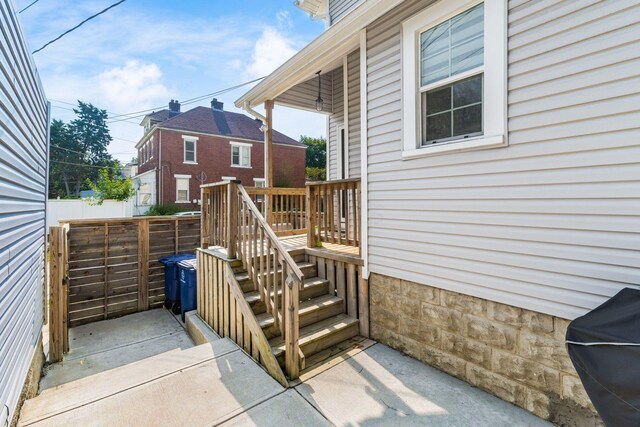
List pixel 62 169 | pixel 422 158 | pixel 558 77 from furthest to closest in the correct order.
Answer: pixel 62 169 < pixel 422 158 < pixel 558 77

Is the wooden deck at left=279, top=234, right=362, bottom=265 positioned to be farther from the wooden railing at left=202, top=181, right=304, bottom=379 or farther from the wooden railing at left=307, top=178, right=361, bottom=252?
the wooden railing at left=202, top=181, right=304, bottom=379

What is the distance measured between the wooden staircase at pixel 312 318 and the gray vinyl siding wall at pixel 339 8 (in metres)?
5.18

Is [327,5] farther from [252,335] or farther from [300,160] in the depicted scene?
[300,160]

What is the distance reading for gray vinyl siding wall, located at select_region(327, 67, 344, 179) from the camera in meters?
6.63

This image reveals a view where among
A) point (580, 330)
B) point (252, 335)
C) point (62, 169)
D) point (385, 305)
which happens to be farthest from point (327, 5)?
point (62, 169)

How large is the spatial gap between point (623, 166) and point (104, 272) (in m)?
7.33

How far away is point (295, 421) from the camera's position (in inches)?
95.0

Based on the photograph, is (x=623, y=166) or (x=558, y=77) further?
(x=558, y=77)

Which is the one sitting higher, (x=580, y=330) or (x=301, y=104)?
(x=301, y=104)

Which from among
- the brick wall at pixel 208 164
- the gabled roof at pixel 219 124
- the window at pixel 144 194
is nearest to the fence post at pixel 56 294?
the brick wall at pixel 208 164

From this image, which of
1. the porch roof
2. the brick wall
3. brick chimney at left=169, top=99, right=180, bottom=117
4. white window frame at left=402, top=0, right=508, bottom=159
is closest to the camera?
white window frame at left=402, top=0, right=508, bottom=159

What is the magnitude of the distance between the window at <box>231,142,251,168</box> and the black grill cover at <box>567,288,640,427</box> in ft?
72.0

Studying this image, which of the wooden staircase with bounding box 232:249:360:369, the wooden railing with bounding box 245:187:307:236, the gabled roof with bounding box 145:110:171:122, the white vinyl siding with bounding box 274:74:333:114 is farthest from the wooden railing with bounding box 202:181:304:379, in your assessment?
the gabled roof with bounding box 145:110:171:122

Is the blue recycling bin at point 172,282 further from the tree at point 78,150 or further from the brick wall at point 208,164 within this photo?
the tree at point 78,150
